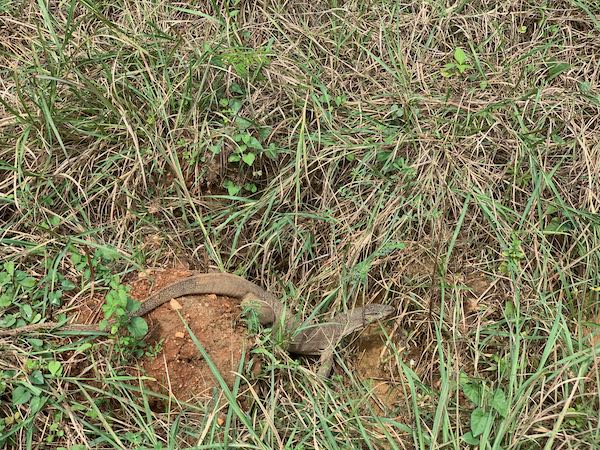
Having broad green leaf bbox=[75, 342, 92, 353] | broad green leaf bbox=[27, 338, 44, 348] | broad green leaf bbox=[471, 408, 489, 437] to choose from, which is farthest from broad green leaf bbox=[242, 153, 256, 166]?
broad green leaf bbox=[471, 408, 489, 437]

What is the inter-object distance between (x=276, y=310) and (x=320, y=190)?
2.58ft

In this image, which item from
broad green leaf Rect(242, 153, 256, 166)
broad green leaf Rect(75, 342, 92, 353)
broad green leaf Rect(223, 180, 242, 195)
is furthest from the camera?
broad green leaf Rect(223, 180, 242, 195)

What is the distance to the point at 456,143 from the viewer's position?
3.47m

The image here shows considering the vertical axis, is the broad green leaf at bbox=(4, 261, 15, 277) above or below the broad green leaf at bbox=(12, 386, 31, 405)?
above

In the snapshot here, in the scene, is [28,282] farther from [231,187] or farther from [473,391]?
[473,391]

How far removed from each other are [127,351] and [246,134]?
1375 mm

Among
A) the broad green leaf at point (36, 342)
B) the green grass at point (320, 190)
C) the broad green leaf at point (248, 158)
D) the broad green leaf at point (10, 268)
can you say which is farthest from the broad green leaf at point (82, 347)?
the broad green leaf at point (248, 158)

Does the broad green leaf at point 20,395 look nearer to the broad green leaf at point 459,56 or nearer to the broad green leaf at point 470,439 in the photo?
the broad green leaf at point 470,439

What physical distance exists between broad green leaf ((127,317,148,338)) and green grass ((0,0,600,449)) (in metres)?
0.12

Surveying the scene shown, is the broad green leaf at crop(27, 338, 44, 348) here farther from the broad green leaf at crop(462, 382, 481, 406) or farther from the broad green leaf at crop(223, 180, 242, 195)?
the broad green leaf at crop(462, 382, 481, 406)

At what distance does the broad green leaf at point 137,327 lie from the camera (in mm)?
2834

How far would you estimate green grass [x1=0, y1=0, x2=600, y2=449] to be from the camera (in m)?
2.91

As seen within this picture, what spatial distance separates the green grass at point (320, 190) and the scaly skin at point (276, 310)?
12 cm

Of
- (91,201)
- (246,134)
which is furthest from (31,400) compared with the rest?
(246,134)
